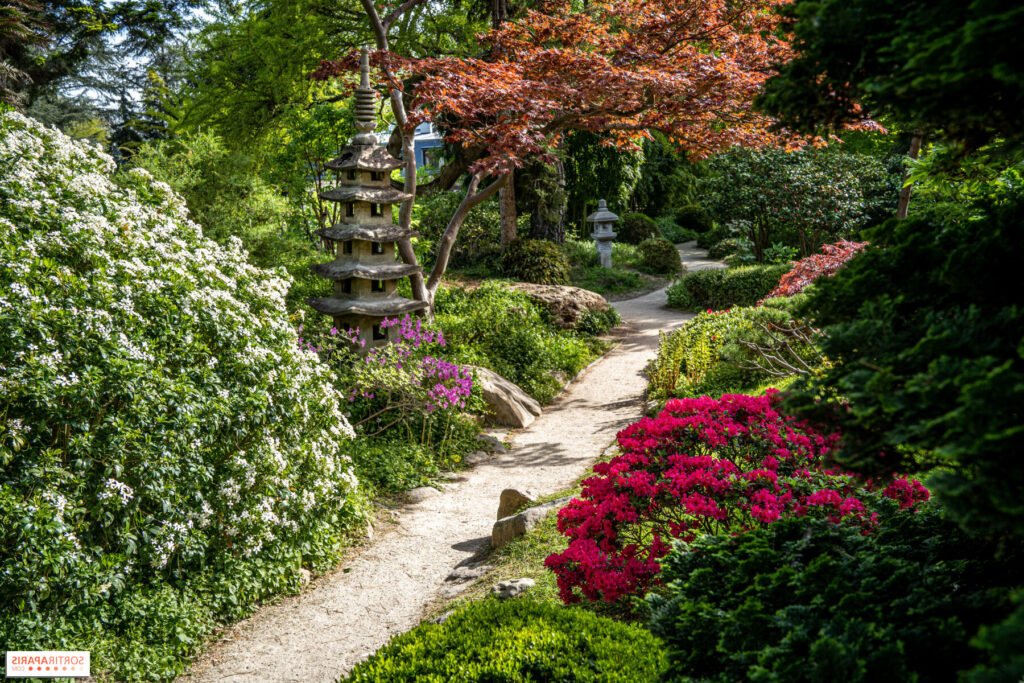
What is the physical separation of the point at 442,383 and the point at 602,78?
4842 millimetres

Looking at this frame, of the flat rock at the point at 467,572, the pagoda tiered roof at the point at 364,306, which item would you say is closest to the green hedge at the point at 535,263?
the pagoda tiered roof at the point at 364,306

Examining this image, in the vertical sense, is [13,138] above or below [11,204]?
above

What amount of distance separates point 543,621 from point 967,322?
7.84ft

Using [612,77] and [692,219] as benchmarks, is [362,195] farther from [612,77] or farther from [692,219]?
[692,219]

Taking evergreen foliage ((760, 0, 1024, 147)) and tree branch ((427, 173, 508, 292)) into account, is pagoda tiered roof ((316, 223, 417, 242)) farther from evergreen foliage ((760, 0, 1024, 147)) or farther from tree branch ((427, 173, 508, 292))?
evergreen foliage ((760, 0, 1024, 147))

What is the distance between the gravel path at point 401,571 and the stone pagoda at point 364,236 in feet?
8.44

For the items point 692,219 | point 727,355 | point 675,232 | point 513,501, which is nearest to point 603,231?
point 675,232

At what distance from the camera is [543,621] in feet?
11.8

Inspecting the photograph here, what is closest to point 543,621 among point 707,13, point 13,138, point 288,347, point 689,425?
point 689,425

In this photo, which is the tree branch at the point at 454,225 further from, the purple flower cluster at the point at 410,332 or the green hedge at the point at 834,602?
the green hedge at the point at 834,602

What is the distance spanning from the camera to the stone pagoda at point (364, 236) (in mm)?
9787

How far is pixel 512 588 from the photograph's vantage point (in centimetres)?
519

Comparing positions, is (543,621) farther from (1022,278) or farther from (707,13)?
(707,13)

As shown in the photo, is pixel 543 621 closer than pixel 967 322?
No
